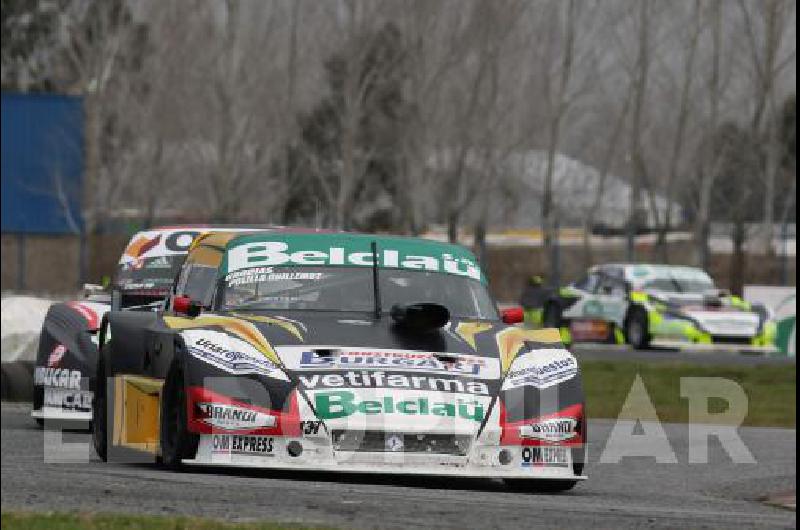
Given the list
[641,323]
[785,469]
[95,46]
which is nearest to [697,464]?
[785,469]

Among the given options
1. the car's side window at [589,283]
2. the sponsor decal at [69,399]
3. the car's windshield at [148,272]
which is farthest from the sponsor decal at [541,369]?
the car's side window at [589,283]

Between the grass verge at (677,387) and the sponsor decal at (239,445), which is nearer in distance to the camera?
the sponsor decal at (239,445)

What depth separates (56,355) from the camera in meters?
14.1

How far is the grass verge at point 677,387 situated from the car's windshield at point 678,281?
11.3ft

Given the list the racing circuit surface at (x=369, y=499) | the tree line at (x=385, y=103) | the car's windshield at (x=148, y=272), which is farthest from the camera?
the tree line at (x=385, y=103)

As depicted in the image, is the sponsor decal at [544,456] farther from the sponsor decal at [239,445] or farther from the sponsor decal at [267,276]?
the sponsor decal at [267,276]

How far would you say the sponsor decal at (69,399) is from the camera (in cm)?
1395

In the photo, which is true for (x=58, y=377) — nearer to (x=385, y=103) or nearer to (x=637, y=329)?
(x=637, y=329)

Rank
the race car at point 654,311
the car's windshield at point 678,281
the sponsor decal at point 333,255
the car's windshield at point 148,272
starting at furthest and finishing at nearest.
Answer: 1. the car's windshield at point 678,281
2. the race car at point 654,311
3. the car's windshield at point 148,272
4. the sponsor decal at point 333,255

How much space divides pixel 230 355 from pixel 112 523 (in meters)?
1.79

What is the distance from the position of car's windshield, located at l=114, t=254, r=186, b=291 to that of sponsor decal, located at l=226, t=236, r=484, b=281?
374 centimetres

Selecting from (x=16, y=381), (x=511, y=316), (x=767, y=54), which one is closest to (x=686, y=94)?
(x=767, y=54)

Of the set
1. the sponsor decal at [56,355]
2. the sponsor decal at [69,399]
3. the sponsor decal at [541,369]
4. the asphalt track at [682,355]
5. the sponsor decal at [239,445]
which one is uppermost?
the sponsor decal at [541,369]

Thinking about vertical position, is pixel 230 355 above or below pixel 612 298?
above
